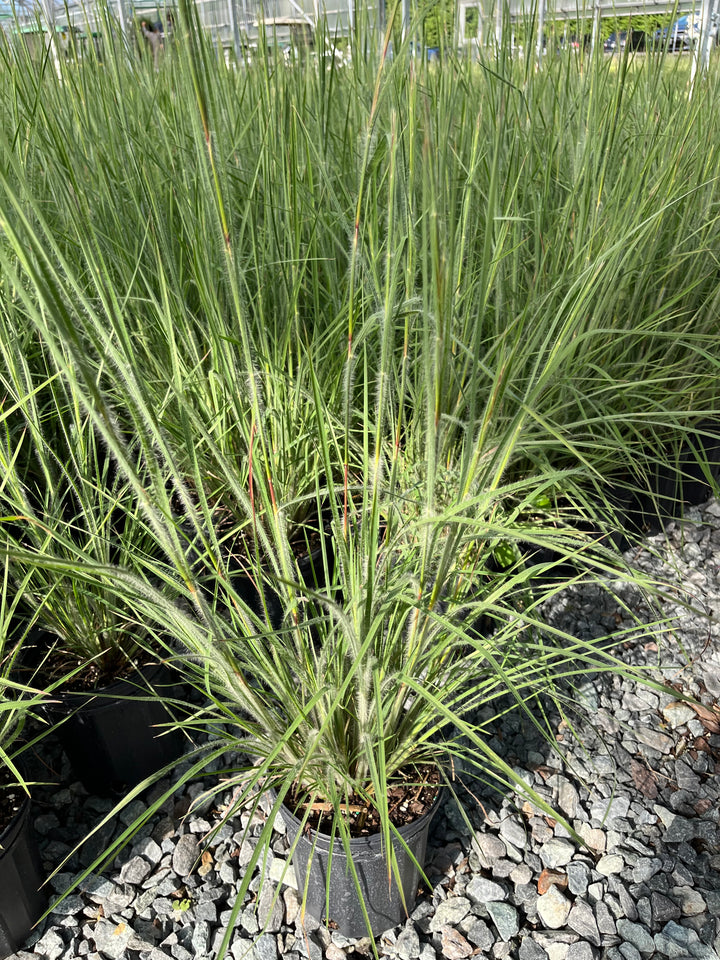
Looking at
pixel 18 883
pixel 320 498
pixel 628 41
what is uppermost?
pixel 628 41

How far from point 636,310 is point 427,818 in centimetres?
122

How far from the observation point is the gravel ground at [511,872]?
1002 mm

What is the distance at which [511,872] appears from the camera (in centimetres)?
109

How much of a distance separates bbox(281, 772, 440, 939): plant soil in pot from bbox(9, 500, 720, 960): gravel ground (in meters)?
0.04

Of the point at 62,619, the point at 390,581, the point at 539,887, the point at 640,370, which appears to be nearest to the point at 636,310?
the point at 640,370

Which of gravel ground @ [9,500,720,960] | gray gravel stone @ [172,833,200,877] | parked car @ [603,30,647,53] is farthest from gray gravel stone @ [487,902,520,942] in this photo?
parked car @ [603,30,647,53]

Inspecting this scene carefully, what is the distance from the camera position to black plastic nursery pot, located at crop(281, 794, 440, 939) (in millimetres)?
900

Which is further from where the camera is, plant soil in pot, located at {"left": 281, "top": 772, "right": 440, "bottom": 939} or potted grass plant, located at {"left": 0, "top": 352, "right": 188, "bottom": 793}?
potted grass plant, located at {"left": 0, "top": 352, "right": 188, "bottom": 793}

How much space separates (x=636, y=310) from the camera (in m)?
1.65

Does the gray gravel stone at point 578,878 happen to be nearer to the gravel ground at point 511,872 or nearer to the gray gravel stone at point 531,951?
the gravel ground at point 511,872

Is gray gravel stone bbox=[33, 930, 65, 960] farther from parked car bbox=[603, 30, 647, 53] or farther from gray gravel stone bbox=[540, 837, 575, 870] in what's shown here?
parked car bbox=[603, 30, 647, 53]

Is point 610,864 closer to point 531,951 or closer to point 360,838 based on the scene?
point 531,951

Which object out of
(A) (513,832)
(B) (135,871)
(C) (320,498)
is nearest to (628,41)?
(C) (320,498)

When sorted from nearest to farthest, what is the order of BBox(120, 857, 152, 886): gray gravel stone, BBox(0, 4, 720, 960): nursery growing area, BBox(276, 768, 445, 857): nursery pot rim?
BBox(0, 4, 720, 960): nursery growing area
BBox(276, 768, 445, 857): nursery pot rim
BBox(120, 857, 152, 886): gray gravel stone
